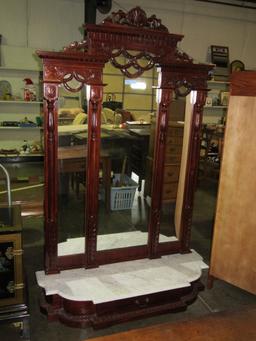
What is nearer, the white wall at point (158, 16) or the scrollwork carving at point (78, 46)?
the scrollwork carving at point (78, 46)

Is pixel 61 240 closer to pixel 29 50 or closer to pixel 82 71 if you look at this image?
pixel 82 71

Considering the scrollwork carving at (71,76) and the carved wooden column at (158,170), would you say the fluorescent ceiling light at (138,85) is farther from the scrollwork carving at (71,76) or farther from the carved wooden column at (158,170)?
the scrollwork carving at (71,76)

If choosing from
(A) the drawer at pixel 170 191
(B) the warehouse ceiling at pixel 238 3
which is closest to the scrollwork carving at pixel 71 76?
(A) the drawer at pixel 170 191

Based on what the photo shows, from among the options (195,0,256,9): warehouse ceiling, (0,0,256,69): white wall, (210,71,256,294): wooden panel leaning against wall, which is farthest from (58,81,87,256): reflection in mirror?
(195,0,256,9): warehouse ceiling

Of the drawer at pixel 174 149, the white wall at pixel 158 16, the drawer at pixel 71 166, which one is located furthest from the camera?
the white wall at pixel 158 16

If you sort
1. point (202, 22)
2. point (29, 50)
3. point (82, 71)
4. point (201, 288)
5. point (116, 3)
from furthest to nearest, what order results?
point (202, 22) → point (116, 3) → point (29, 50) → point (201, 288) → point (82, 71)

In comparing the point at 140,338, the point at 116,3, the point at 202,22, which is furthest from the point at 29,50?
the point at 140,338

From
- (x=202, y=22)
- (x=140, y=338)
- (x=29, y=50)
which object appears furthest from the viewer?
(x=202, y=22)

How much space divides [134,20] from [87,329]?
1.93 m

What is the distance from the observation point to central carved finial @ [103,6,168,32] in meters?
1.96

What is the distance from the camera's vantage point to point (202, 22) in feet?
20.7

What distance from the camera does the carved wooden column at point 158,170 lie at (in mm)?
2191

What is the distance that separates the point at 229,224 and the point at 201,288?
1.77ft

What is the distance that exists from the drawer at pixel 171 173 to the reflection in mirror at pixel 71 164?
625 mm
